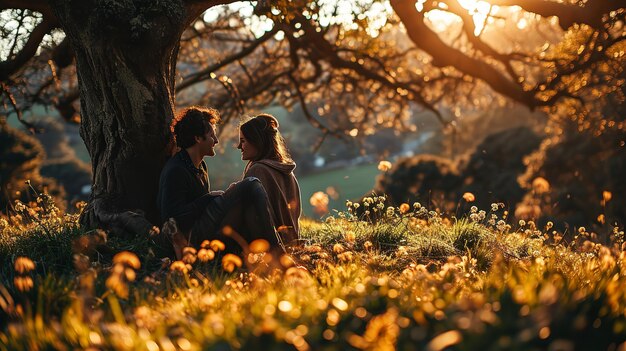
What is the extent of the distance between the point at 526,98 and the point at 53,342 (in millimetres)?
8704

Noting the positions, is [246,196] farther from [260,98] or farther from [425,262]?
[260,98]

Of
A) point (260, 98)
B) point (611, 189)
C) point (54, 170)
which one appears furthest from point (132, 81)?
point (54, 170)

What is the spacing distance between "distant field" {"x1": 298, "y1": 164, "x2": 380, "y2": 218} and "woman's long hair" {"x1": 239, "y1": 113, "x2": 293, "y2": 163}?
37080 millimetres

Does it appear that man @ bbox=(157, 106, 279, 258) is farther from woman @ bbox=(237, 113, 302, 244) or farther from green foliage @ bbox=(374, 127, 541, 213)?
green foliage @ bbox=(374, 127, 541, 213)

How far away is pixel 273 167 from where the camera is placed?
6.28 meters

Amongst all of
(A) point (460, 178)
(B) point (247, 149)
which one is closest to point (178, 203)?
(B) point (247, 149)

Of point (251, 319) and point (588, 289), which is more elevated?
point (588, 289)

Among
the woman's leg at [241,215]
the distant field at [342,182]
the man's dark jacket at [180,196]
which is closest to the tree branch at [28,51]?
the man's dark jacket at [180,196]

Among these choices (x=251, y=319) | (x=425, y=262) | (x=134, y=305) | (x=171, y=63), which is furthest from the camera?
(x=171, y=63)

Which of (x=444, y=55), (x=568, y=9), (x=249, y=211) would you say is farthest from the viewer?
(x=444, y=55)

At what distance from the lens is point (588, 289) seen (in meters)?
3.87

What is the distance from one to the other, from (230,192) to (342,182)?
48.9 meters

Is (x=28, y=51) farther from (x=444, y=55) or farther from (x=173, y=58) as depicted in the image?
(x=444, y=55)

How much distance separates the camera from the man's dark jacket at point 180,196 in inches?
220
